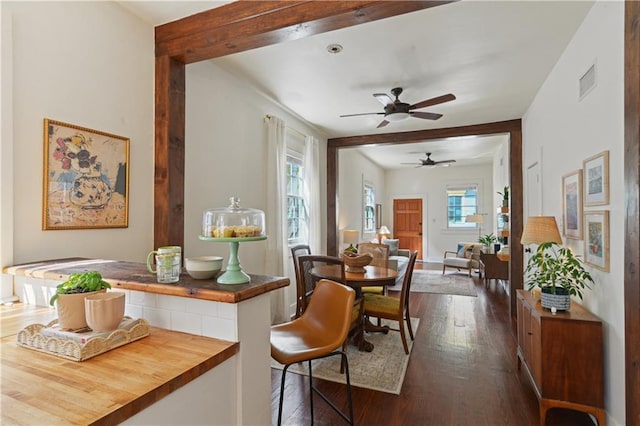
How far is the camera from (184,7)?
2.23m

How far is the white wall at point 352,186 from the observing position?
21.6ft

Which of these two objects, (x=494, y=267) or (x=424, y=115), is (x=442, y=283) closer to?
(x=494, y=267)

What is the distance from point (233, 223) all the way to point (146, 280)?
0.46 metres

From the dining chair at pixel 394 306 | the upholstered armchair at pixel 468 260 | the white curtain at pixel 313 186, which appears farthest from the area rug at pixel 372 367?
the upholstered armchair at pixel 468 260

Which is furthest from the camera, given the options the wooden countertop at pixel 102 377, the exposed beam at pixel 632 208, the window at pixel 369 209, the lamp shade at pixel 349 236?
the window at pixel 369 209

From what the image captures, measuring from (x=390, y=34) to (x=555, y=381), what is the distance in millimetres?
2709

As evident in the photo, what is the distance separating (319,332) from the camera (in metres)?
1.92

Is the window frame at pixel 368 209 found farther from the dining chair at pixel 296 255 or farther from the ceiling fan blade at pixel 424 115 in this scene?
the ceiling fan blade at pixel 424 115

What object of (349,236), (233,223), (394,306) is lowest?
(394,306)

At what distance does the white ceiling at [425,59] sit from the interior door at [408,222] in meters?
5.71

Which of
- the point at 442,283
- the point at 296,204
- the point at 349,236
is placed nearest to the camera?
the point at 296,204

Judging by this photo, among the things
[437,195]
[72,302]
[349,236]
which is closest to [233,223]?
[72,302]

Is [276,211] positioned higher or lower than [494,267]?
higher

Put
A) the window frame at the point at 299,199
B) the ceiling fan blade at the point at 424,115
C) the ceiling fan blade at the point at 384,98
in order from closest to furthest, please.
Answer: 1. the ceiling fan blade at the point at 384,98
2. the ceiling fan blade at the point at 424,115
3. the window frame at the point at 299,199
